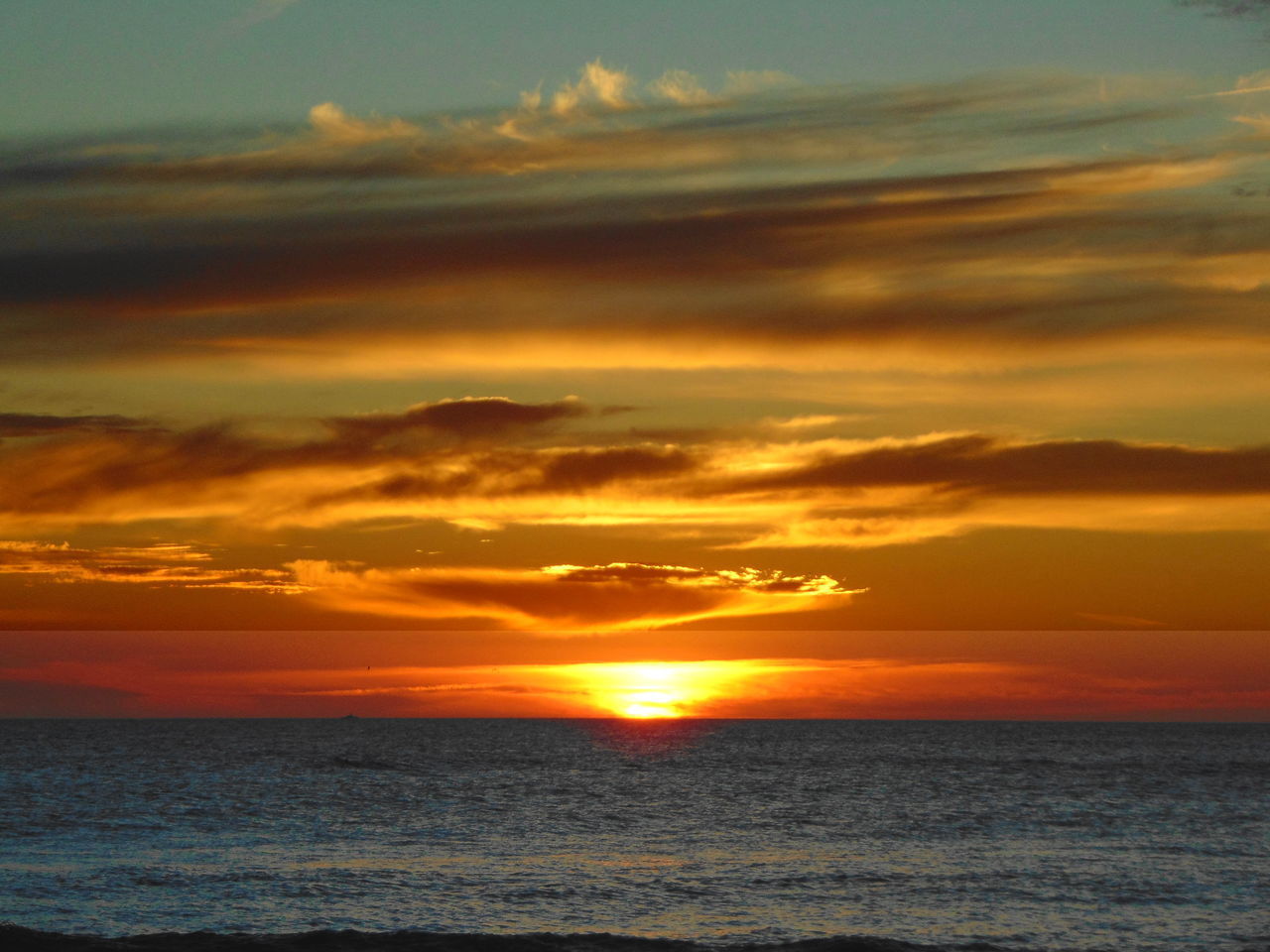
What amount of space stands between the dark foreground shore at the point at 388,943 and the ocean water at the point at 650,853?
2.28m

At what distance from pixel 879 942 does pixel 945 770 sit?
8060 centimetres

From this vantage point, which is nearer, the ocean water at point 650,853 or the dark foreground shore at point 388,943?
the dark foreground shore at point 388,943

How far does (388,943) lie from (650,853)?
21.1 metres

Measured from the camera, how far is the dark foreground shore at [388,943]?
3128 centimetres

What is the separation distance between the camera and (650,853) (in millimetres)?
51688

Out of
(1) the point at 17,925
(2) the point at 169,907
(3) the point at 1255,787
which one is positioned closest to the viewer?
(1) the point at 17,925

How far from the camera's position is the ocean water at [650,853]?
122 ft

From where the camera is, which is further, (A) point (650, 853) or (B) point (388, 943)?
(A) point (650, 853)

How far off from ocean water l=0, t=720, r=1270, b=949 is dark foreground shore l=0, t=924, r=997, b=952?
2.28 m

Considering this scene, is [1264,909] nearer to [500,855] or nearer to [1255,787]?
[500,855]

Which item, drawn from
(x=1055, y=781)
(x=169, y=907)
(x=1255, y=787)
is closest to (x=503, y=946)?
(x=169, y=907)

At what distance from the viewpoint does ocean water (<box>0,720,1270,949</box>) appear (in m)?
37.2

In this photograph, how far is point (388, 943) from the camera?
32062 mm

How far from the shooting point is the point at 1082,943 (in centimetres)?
3500
